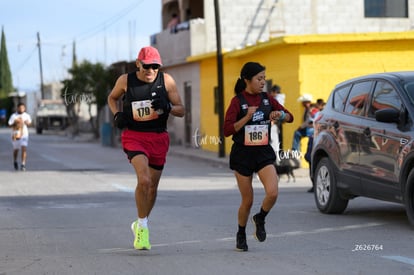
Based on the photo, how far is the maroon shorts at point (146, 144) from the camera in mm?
8906

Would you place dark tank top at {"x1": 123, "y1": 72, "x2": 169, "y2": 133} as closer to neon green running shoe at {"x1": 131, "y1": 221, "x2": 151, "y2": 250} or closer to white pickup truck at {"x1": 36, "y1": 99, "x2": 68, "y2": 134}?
neon green running shoe at {"x1": 131, "y1": 221, "x2": 151, "y2": 250}

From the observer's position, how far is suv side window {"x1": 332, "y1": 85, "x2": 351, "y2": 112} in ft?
41.2

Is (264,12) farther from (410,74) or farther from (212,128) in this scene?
(410,74)

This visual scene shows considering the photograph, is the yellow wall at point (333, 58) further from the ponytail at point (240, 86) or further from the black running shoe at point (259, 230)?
the black running shoe at point (259, 230)

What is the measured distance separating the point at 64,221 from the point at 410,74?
4.76 metres

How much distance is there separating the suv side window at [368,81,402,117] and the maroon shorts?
332cm

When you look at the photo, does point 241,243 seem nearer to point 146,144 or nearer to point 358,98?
point 146,144

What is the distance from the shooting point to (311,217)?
12.2 metres

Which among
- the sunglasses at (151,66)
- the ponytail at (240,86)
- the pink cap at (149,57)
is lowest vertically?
the ponytail at (240,86)

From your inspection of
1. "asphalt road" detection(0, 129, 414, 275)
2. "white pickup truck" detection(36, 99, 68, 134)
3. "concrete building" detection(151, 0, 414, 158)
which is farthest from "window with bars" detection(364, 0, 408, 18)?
"white pickup truck" detection(36, 99, 68, 134)

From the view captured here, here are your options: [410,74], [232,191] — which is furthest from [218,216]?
[232,191]

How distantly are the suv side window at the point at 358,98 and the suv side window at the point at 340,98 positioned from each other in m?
0.17

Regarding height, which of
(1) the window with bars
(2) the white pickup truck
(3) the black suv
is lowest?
(2) the white pickup truck

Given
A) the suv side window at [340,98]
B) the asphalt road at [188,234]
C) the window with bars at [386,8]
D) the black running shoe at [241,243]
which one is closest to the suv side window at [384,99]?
the suv side window at [340,98]
